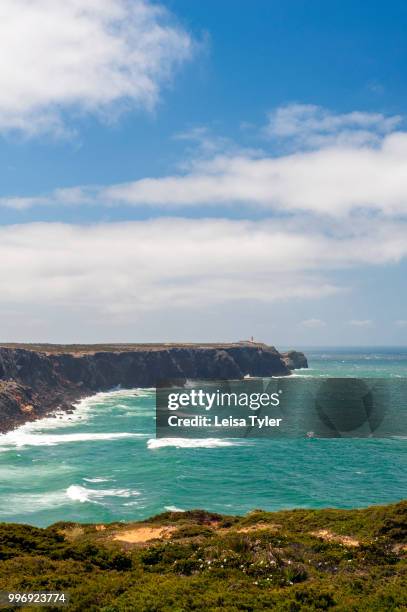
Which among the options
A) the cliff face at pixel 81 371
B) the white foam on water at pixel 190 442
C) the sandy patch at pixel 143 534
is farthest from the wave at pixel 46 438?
the sandy patch at pixel 143 534

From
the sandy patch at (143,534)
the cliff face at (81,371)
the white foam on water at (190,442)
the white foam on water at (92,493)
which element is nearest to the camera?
the sandy patch at (143,534)

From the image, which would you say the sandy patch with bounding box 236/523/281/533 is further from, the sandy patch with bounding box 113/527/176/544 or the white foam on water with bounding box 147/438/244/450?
the white foam on water with bounding box 147/438/244/450

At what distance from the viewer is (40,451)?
71.8 metres

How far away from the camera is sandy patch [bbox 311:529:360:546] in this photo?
76.7 ft

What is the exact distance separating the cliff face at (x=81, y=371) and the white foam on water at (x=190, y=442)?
1157 inches

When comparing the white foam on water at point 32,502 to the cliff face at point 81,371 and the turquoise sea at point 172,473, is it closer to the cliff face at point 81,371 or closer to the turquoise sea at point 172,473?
the turquoise sea at point 172,473

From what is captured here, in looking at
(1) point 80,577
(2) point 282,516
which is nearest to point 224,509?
(2) point 282,516

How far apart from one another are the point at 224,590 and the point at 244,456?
2210 inches

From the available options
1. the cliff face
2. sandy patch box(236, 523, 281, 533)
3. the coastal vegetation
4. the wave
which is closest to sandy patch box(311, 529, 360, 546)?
the coastal vegetation

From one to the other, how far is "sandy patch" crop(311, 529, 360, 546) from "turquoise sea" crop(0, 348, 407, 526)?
22.1 meters

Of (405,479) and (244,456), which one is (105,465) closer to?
(244,456)

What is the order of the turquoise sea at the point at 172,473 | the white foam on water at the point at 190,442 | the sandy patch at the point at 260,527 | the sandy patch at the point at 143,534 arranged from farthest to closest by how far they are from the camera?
the white foam on water at the point at 190,442 → the turquoise sea at the point at 172,473 → the sandy patch at the point at 260,527 → the sandy patch at the point at 143,534

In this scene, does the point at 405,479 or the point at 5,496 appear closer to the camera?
the point at 5,496

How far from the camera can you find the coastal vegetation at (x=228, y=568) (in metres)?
15.3
